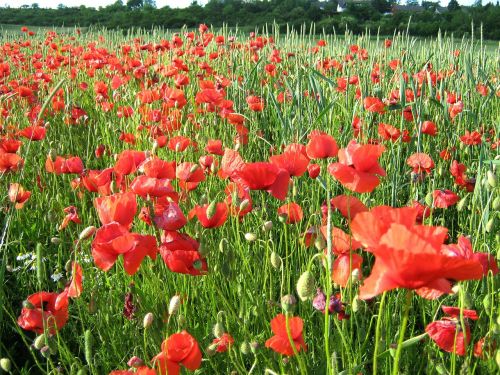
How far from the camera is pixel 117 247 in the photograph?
1.17 metres

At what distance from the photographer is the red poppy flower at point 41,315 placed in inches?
52.0

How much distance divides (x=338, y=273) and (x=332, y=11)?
18.7 m

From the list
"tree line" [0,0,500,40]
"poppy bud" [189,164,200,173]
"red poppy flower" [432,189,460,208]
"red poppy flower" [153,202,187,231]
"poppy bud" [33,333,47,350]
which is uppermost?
"tree line" [0,0,500,40]

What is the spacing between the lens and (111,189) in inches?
70.4

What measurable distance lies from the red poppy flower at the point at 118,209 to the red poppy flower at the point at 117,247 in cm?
3

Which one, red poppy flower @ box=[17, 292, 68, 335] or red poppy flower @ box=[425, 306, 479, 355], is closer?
Answer: red poppy flower @ box=[425, 306, 479, 355]

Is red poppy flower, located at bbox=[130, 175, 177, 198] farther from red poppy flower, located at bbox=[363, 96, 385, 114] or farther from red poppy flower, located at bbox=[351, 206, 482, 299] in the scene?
red poppy flower, located at bbox=[363, 96, 385, 114]

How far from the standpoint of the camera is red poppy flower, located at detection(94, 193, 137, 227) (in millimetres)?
1226

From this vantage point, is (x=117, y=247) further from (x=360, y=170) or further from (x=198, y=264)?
(x=360, y=170)

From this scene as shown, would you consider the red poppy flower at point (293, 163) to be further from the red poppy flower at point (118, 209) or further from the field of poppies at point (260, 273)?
the red poppy flower at point (118, 209)

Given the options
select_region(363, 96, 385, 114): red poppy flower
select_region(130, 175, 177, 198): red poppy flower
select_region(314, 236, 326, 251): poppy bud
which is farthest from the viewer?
select_region(363, 96, 385, 114): red poppy flower

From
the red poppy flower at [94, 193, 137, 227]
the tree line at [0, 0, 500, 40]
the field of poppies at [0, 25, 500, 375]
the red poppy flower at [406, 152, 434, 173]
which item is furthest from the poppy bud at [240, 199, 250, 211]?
the tree line at [0, 0, 500, 40]

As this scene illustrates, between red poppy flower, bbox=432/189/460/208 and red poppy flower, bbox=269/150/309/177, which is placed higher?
red poppy flower, bbox=269/150/309/177

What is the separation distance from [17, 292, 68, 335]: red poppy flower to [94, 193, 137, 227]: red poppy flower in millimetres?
256
